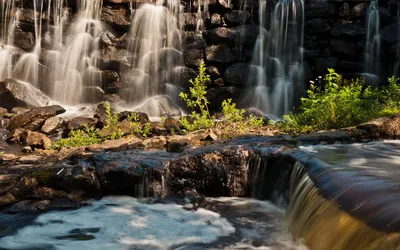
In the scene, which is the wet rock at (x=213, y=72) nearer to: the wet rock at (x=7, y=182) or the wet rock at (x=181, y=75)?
the wet rock at (x=181, y=75)

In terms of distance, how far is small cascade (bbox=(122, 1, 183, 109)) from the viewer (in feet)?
50.1

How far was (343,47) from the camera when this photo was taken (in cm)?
1483

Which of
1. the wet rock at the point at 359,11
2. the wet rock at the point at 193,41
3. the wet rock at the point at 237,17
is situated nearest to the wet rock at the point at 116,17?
the wet rock at the point at 193,41

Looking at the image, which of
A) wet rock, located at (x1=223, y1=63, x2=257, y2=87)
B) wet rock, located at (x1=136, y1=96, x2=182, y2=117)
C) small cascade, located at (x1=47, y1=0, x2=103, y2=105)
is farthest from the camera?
small cascade, located at (x1=47, y1=0, x2=103, y2=105)

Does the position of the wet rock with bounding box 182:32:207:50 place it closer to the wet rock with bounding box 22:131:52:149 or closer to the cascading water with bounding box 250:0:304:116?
the cascading water with bounding box 250:0:304:116

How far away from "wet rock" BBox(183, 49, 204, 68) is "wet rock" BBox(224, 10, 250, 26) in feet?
5.68

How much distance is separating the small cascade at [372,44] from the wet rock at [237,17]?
14.9ft

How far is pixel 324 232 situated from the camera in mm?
3342

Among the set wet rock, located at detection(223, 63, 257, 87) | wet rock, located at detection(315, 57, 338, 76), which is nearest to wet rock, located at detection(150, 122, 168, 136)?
wet rock, located at detection(223, 63, 257, 87)

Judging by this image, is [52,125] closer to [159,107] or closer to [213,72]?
[159,107]

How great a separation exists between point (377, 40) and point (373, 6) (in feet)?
4.38

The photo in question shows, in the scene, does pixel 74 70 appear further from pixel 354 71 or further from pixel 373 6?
pixel 373 6

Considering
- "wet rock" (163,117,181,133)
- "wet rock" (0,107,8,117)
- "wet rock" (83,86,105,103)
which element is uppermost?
"wet rock" (83,86,105,103)

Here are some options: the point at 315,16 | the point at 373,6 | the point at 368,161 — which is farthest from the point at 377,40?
the point at 368,161
